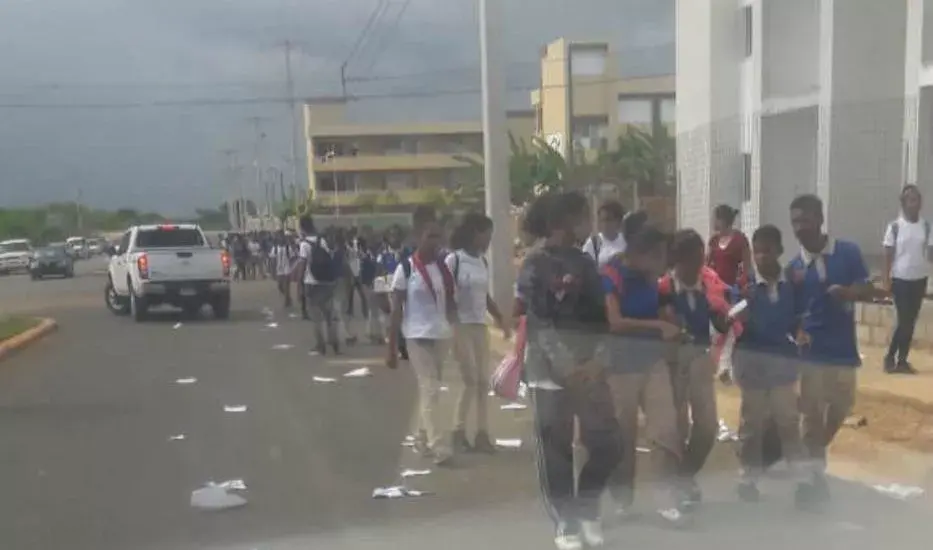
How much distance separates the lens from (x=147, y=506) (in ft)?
23.3

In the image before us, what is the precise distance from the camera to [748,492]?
680 centimetres

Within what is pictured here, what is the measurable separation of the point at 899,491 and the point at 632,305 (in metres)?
2.38

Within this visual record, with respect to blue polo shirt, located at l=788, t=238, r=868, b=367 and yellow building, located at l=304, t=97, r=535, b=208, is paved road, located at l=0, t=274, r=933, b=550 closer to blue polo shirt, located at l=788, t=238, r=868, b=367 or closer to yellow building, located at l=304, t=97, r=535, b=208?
blue polo shirt, located at l=788, t=238, r=868, b=367

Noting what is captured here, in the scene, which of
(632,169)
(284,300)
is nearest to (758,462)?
(632,169)

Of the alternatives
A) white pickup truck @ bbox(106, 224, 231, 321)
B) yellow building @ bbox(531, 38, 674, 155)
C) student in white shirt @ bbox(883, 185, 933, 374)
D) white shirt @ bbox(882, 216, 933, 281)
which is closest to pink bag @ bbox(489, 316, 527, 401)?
student in white shirt @ bbox(883, 185, 933, 374)

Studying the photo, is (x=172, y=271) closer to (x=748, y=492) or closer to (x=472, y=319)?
(x=472, y=319)

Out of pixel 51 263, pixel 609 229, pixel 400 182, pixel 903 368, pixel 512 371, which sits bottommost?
pixel 51 263

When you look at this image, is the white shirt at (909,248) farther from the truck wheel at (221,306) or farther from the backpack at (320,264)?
the truck wheel at (221,306)

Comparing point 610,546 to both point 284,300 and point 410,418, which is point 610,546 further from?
point 284,300

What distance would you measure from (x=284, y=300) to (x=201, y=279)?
3.85 meters

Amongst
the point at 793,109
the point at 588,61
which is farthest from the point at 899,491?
the point at 588,61

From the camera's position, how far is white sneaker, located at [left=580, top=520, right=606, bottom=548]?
5.84 m

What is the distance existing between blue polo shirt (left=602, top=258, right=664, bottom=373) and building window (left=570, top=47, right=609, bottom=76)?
2154 cm

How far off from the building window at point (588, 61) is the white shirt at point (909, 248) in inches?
704
